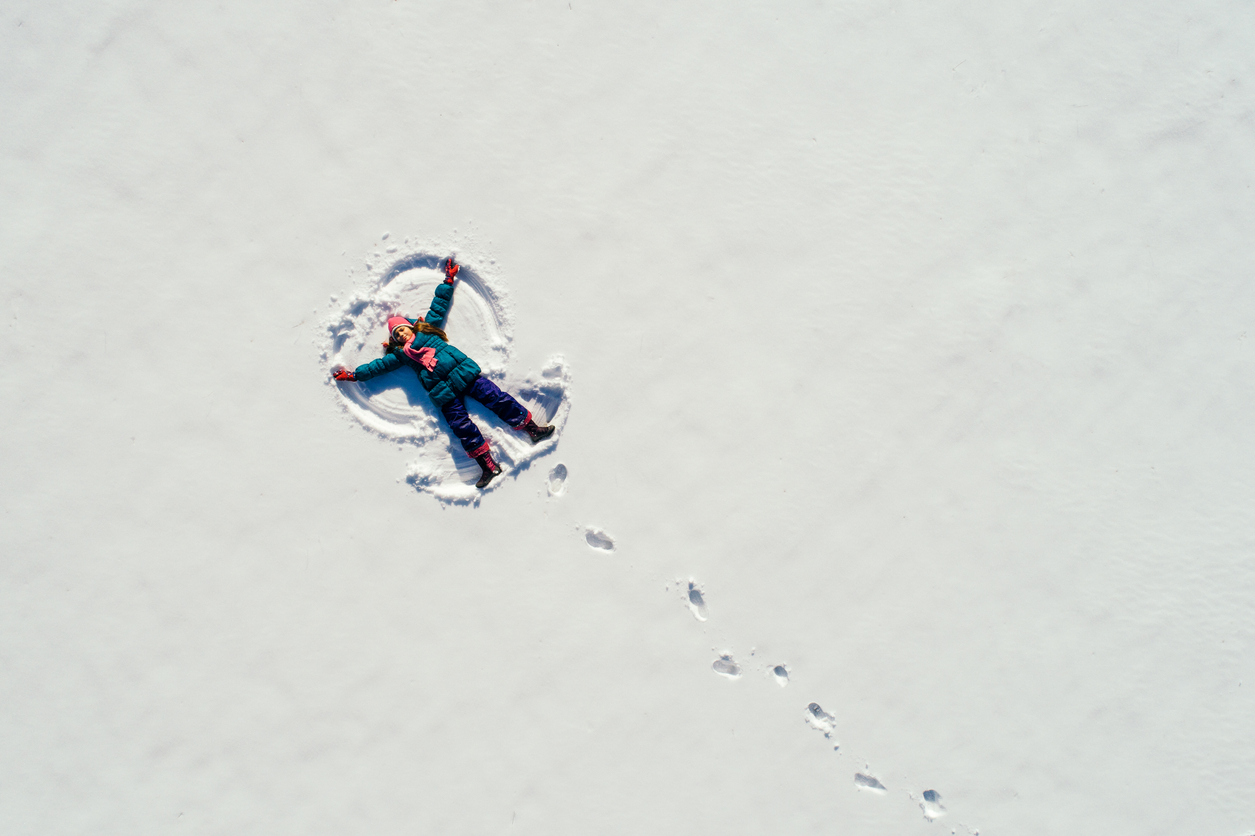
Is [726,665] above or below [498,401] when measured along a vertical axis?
below

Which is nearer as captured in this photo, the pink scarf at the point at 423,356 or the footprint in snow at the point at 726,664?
the pink scarf at the point at 423,356

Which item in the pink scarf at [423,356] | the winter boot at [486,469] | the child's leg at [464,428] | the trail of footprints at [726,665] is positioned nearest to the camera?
the pink scarf at [423,356]

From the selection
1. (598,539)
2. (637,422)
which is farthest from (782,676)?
(637,422)

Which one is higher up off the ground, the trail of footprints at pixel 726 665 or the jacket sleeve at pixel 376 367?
the jacket sleeve at pixel 376 367

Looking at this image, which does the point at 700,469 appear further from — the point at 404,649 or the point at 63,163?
the point at 63,163

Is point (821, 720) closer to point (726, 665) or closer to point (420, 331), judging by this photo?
point (726, 665)

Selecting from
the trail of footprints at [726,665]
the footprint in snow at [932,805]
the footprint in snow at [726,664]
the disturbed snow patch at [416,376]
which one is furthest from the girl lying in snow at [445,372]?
the footprint in snow at [932,805]

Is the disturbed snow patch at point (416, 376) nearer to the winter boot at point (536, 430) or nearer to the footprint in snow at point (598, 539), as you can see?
the winter boot at point (536, 430)
